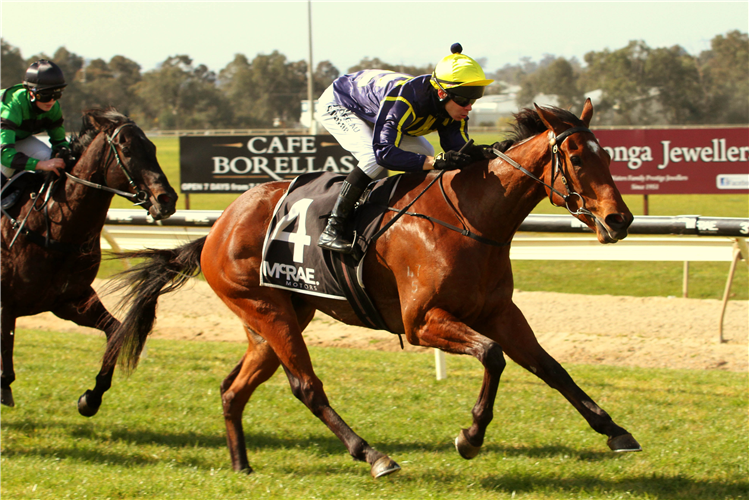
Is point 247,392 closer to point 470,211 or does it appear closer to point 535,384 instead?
point 470,211

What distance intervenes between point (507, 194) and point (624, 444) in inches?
50.9

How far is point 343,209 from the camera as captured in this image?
3959 millimetres

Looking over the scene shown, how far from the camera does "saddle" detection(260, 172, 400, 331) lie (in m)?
3.97

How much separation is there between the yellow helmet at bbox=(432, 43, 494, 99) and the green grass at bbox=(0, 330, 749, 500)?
2.01 m

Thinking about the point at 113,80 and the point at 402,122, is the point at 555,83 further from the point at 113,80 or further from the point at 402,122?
the point at 402,122

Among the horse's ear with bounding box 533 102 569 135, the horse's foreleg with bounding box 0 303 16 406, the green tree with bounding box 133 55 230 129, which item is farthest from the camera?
the green tree with bounding box 133 55 230 129

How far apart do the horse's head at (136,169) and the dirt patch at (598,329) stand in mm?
1805

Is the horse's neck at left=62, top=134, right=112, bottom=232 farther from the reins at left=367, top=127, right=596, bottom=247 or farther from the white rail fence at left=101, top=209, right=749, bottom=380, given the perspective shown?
the reins at left=367, top=127, right=596, bottom=247

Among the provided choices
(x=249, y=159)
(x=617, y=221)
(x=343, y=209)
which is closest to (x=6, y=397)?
(x=343, y=209)

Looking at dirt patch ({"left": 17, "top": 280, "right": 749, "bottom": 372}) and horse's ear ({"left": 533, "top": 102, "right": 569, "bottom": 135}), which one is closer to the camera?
horse's ear ({"left": 533, "top": 102, "right": 569, "bottom": 135})

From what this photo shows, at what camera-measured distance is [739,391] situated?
5273mm

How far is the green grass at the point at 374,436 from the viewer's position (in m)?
3.79

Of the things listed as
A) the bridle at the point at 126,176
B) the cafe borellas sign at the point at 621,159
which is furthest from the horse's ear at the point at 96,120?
the cafe borellas sign at the point at 621,159

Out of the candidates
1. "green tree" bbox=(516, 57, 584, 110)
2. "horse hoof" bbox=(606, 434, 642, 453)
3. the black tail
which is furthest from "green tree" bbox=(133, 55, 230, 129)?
"horse hoof" bbox=(606, 434, 642, 453)
